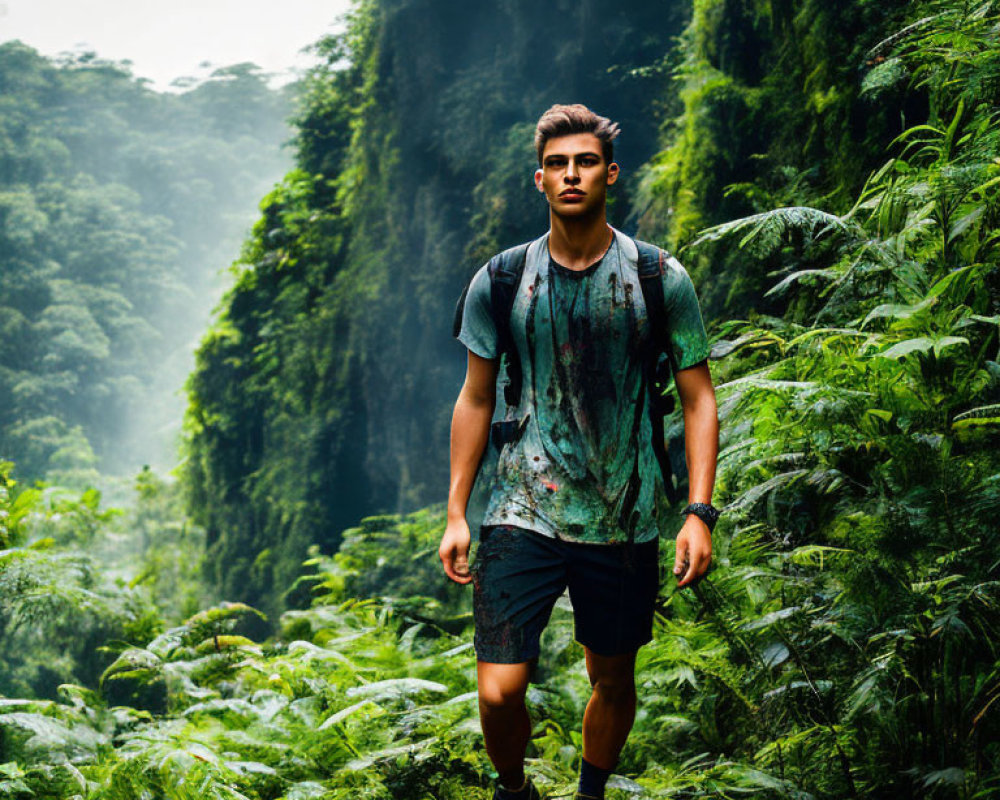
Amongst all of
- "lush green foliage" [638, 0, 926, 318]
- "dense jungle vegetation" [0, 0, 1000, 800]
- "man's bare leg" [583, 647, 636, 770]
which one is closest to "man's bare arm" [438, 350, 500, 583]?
"man's bare leg" [583, 647, 636, 770]

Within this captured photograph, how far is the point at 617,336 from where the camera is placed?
8.31 ft

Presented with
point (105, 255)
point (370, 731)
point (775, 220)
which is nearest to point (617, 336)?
point (775, 220)

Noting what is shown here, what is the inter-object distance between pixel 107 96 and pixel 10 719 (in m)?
60.9

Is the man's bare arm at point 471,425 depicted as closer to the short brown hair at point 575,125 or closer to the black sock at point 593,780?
the short brown hair at point 575,125

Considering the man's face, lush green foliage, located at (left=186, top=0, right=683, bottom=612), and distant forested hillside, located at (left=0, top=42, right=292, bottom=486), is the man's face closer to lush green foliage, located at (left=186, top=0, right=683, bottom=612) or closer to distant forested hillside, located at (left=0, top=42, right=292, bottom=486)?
lush green foliage, located at (left=186, top=0, right=683, bottom=612)

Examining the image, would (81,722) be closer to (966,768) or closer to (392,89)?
(966,768)

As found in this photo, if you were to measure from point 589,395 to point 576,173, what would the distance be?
2.07 ft

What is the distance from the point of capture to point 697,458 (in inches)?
99.2

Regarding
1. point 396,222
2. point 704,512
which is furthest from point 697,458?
point 396,222

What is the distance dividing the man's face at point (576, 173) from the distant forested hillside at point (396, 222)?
4204 mm

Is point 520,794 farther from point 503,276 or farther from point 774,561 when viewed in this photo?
point 503,276

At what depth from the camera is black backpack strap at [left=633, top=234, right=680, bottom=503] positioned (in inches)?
100

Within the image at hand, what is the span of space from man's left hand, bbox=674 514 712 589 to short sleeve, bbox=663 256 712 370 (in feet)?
1.53

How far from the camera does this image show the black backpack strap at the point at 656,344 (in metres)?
2.55
